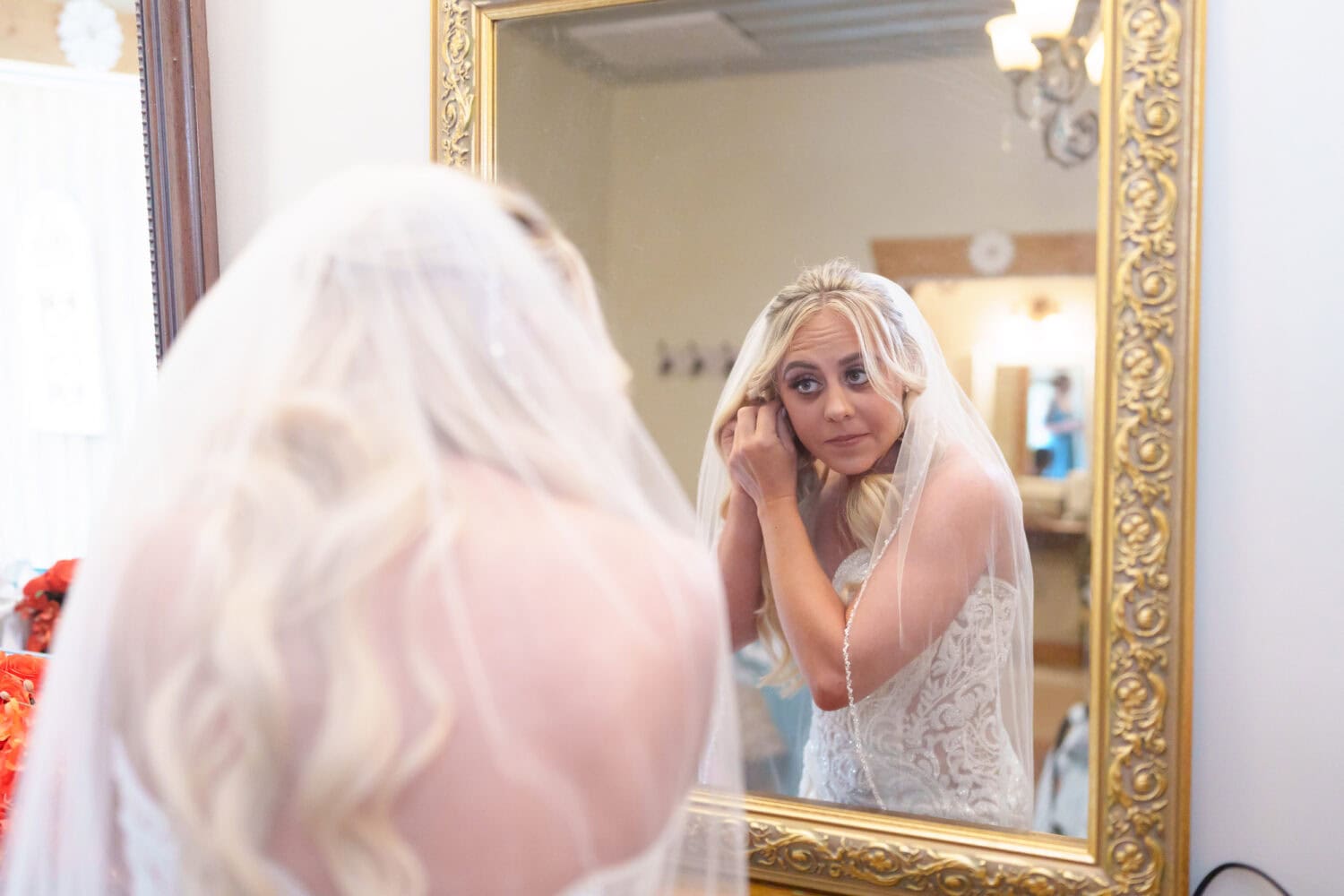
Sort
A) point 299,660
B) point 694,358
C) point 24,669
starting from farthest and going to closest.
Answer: point 24,669, point 694,358, point 299,660

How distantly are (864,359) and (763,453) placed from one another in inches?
7.0

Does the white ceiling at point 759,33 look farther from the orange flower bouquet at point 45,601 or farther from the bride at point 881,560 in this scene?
the orange flower bouquet at point 45,601

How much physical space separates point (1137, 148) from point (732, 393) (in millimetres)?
564

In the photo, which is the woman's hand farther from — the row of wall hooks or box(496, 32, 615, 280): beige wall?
box(496, 32, 615, 280): beige wall

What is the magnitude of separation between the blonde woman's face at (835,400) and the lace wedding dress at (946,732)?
5.2 inches

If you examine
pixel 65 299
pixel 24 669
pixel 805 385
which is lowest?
pixel 24 669

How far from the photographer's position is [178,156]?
5.87 ft

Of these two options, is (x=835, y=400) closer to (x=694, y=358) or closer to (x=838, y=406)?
(x=838, y=406)

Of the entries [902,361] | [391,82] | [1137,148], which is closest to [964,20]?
[1137,148]

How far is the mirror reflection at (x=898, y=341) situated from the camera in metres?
1.30

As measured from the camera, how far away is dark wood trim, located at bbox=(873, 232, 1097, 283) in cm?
128

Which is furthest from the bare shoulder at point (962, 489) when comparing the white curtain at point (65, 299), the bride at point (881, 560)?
the white curtain at point (65, 299)

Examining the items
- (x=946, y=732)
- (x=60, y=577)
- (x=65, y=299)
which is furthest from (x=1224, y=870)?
(x=65, y=299)

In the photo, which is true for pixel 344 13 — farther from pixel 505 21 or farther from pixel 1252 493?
pixel 1252 493
